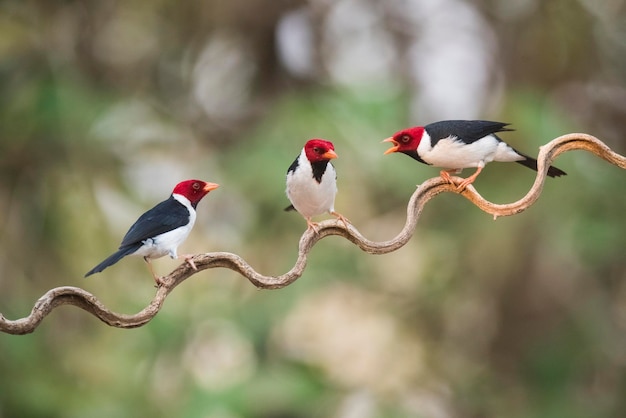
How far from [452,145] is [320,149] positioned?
324 millimetres

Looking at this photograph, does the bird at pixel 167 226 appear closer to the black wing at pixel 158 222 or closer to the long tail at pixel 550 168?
the black wing at pixel 158 222

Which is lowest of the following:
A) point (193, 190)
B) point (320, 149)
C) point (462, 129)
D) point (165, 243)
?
point (165, 243)

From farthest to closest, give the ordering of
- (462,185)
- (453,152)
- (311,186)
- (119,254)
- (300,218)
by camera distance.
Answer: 1. (300,218)
2. (311,186)
3. (453,152)
4. (462,185)
5. (119,254)

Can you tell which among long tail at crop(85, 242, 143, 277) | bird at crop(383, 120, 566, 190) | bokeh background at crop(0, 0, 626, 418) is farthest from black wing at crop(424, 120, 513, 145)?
bokeh background at crop(0, 0, 626, 418)

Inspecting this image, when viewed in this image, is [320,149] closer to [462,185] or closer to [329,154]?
[329,154]

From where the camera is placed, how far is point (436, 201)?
7.68m

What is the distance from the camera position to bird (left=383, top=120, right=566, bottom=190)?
215 centimetres

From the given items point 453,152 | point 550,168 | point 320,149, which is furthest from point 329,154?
point 550,168

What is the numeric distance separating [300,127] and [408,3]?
164 centimetres

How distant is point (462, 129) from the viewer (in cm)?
228

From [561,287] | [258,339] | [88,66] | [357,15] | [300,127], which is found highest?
[357,15]

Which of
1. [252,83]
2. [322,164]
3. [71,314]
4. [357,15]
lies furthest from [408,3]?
[322,164]

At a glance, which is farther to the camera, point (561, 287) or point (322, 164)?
point (561, 287)

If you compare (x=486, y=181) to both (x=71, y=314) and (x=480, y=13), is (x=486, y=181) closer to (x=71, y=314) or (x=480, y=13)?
(x=480, y=13)
